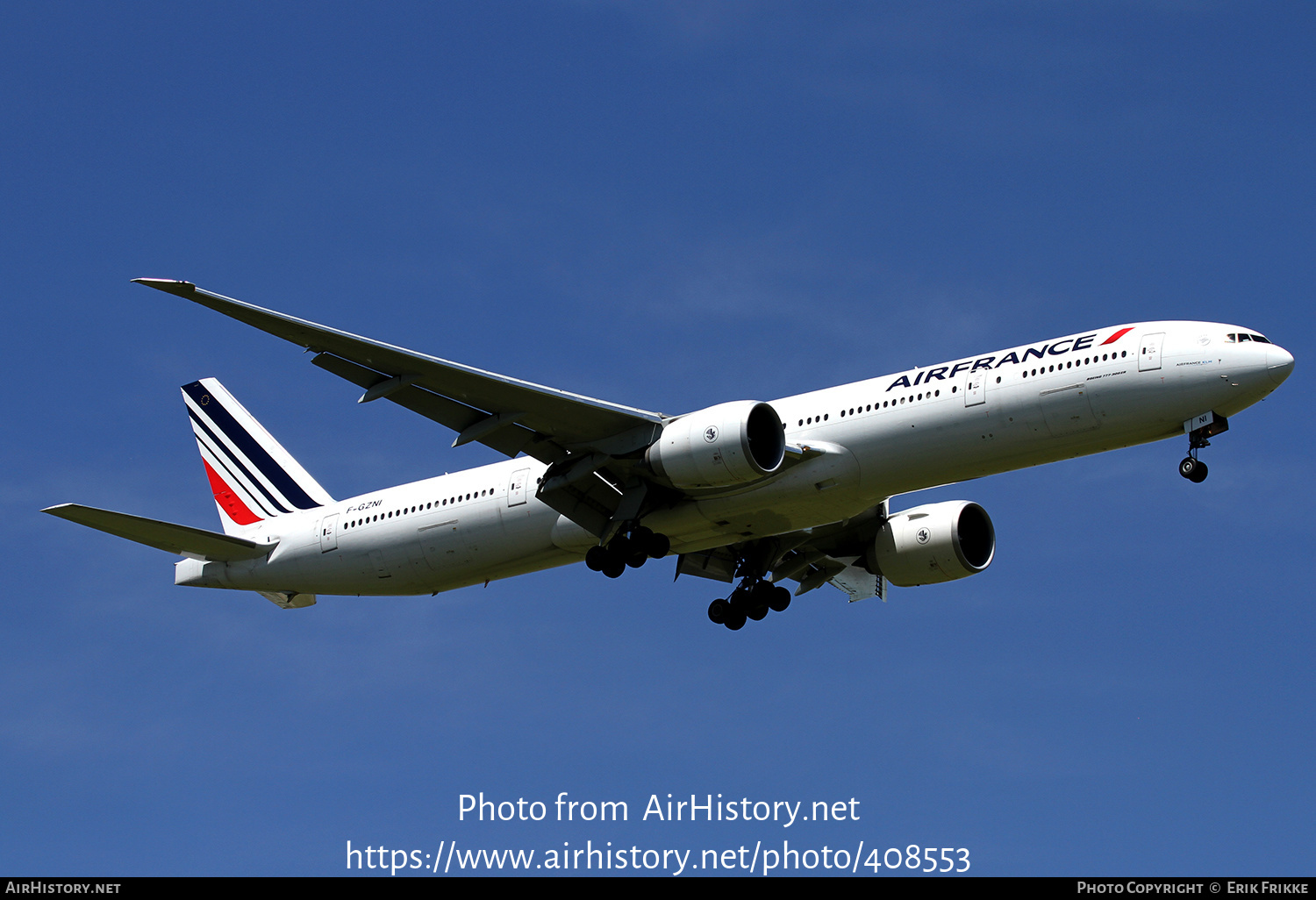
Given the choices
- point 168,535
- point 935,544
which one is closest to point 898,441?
point 935,544

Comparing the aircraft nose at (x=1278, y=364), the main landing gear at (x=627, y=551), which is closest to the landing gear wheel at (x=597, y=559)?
the main landing gear at (x=627, y=551)

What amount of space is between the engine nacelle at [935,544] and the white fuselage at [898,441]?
503 centimetres

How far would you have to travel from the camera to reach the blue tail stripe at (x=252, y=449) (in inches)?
1558

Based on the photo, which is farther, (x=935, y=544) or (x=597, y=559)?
(x=935, y=544)

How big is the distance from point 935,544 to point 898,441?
696 centimetres

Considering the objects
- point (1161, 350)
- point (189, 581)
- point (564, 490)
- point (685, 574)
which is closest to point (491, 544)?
point (564, 490)

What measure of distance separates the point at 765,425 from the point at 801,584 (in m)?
8.56

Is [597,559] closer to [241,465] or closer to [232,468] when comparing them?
[241,465]

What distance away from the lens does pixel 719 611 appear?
37781 millimetres

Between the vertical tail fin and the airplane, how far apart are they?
0.93 ft

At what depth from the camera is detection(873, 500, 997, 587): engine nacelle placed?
119 ft

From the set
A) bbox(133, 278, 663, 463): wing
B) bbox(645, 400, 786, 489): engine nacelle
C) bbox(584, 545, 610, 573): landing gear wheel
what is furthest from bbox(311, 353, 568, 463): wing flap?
bbox(645, 400, 786, 489): engine nacelle

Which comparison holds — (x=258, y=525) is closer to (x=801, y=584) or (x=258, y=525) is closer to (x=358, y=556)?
(x=358, y=556)

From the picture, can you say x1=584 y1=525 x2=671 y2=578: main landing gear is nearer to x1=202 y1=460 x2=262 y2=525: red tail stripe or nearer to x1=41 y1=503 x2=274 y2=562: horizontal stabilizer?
x1=41 y1=503 x2=274 y2=562: horizontal stabilizer
